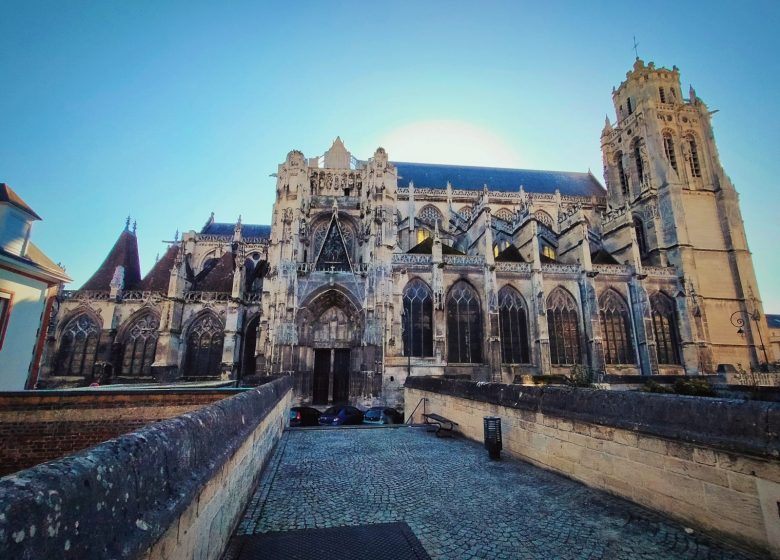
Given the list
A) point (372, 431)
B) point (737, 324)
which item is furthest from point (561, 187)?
point (372, 431)

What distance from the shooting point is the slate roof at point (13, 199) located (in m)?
9.90

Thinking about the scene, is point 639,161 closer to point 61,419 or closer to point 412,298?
point 412,298

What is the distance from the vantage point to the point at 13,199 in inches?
398

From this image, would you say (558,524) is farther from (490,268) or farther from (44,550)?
(490,268)

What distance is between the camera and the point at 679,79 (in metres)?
32.1

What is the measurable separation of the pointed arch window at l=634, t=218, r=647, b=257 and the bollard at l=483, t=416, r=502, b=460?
1101 inches

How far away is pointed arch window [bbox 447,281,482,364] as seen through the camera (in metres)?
21.2

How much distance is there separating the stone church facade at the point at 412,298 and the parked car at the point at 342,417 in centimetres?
401

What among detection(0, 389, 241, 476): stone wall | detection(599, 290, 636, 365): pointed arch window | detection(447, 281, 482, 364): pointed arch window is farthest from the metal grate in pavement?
detection(599, 290, 636, 365): pointed arch window

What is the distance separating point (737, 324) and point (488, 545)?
104ft

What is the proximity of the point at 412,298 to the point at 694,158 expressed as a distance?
1093 inches

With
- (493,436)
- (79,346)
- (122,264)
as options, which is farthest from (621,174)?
(79,346)

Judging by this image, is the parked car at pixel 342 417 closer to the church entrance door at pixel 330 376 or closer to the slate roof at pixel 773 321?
the church entrance door at pixel 330 376

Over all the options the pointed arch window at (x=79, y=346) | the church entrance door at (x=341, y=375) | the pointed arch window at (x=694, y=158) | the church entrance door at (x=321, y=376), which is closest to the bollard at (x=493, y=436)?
the church entrance door at (x=341, y=375)
